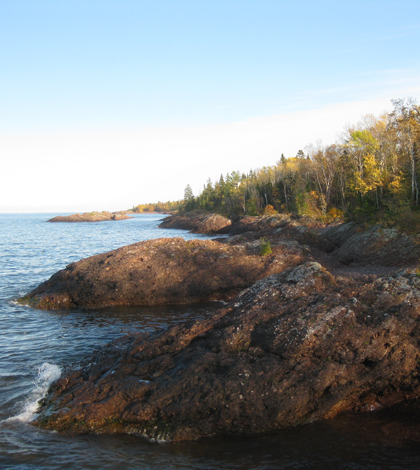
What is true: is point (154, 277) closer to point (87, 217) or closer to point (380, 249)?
point (380, 249)

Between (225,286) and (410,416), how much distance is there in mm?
12282

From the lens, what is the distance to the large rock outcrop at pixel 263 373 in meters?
8.19

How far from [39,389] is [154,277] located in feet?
33.6

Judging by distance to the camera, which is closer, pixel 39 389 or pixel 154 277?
pixel 39 389

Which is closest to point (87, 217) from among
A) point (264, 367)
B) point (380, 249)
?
point (380, 249)

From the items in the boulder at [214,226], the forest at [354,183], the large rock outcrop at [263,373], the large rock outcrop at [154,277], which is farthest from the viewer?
the boulder at [214,226]

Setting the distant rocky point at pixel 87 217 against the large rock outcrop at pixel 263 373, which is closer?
the large rock outcrop at pixel 263 373

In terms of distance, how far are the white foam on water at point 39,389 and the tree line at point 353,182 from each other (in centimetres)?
2344

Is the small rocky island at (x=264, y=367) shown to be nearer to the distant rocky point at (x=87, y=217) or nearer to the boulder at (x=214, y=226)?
the boulder at (x=214, y=226)

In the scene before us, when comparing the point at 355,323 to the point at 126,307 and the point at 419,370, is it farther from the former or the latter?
the point at 126,307

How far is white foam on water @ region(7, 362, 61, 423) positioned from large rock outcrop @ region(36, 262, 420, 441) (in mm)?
324

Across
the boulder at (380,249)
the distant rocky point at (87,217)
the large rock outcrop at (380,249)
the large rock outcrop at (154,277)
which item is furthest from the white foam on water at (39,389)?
the distant rocky point at (87,217)

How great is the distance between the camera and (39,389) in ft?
33.2

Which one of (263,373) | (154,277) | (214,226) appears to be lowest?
(263,373)
